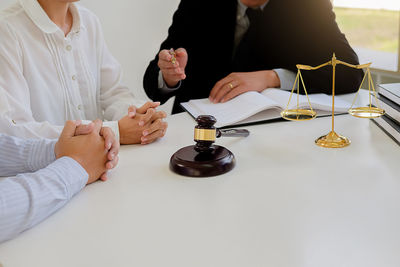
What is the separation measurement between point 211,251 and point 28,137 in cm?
72

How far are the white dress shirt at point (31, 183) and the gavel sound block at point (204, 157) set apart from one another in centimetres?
21

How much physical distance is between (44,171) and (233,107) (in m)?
0.72

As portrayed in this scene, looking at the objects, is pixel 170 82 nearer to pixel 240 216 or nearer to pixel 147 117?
pixel 147 117

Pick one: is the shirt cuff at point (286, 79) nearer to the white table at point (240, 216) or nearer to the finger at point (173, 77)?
the finger at point (173, 77)

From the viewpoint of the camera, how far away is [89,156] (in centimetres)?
99

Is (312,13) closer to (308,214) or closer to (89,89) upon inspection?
(89,89)

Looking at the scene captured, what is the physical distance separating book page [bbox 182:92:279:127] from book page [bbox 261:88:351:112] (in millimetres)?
51

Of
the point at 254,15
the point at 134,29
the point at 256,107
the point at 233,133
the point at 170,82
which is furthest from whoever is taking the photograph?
the point at 134,29

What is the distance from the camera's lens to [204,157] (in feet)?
3.43

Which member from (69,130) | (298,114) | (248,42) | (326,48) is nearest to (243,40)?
(248,42)

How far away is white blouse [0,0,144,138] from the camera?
1.26 meters

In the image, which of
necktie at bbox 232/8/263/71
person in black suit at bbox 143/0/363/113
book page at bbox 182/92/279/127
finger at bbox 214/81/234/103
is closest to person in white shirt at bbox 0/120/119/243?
book page at bbox 182/92/279/127

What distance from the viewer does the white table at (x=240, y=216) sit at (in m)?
0.71

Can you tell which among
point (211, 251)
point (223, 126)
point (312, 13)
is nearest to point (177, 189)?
point (211, 251)
